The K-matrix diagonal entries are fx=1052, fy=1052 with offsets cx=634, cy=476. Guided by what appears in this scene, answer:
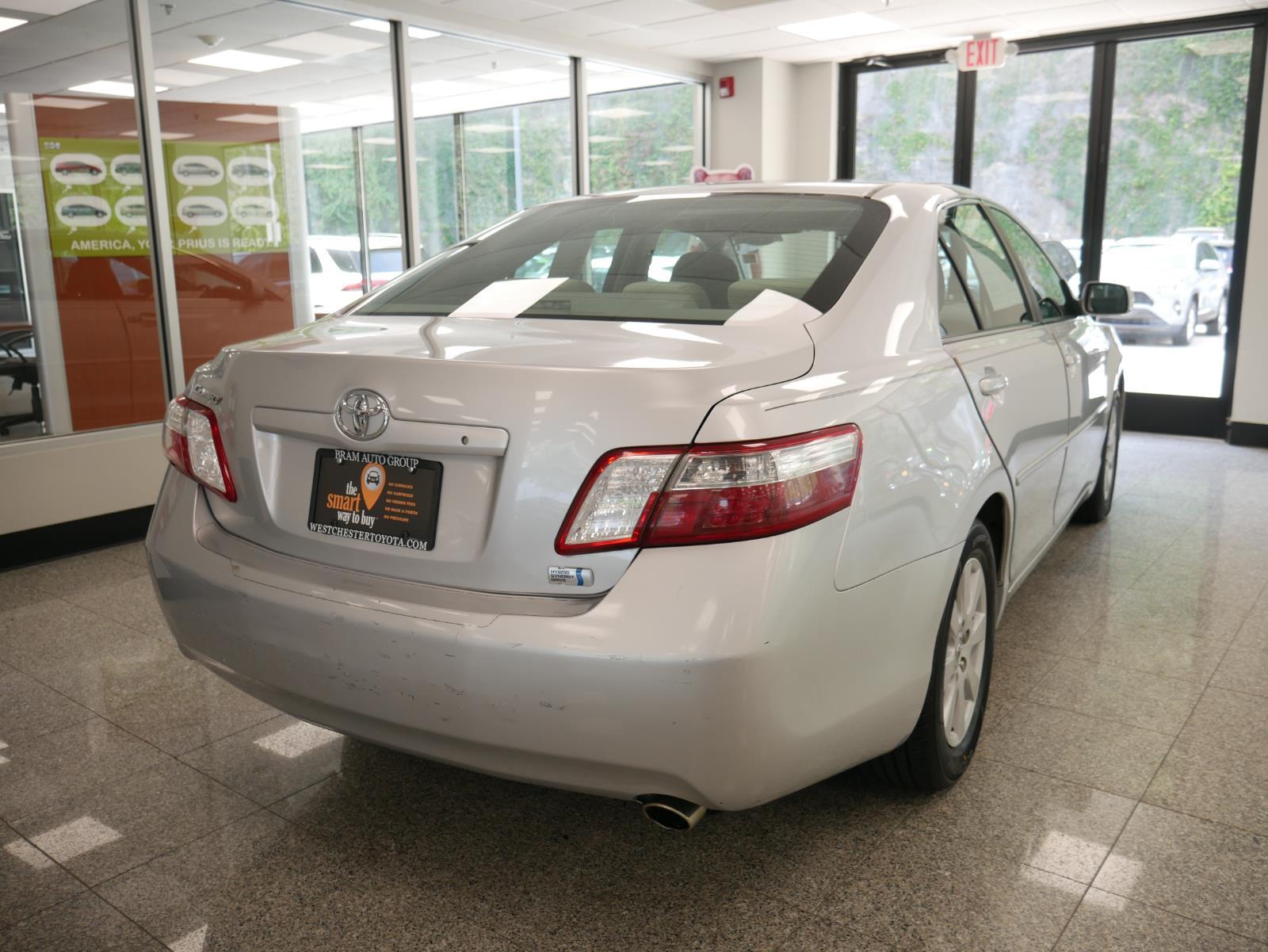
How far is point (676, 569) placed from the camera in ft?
4.63

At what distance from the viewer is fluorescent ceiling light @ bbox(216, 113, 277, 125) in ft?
16.3

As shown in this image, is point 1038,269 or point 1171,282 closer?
point 1038,269

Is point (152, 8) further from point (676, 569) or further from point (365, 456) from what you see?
point (676, 569)

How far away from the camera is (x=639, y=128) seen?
777 cm

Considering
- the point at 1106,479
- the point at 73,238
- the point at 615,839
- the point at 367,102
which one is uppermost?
the point at 367,102

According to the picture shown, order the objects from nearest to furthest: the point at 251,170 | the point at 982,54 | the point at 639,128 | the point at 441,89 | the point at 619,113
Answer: the point at 251,170, the point at 441,89, the point at 982,54, the point at 619,113, the point at 639,128

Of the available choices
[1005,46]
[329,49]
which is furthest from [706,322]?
[1005,46]

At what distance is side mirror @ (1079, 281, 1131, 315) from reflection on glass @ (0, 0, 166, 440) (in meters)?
3.85

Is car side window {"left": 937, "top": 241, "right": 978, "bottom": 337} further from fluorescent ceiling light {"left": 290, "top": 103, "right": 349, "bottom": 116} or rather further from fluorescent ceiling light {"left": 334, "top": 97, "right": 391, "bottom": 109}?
fluorescent ceiling light {"left": 334, "top": 97, "right": 391, "bottom": 109}

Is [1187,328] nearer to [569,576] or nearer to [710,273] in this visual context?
[710,273]

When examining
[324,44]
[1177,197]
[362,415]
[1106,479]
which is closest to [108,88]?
[324,44]

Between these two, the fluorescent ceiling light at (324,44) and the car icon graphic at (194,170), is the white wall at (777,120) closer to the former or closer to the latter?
the fluorescent ceiling light at (324,44)

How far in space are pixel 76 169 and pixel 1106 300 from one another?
409 centimetres

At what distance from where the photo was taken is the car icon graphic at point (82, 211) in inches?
174
